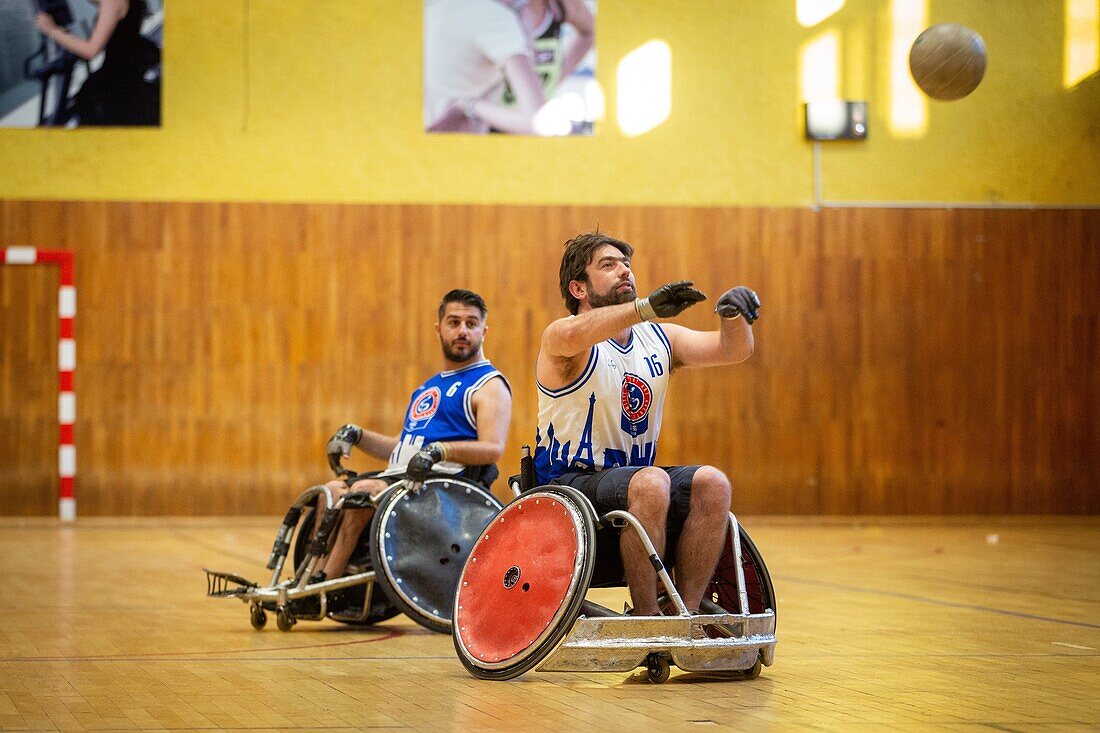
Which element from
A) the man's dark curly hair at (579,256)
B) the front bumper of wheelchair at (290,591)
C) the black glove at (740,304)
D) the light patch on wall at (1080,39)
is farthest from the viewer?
the light patch on wall at (1080,39)

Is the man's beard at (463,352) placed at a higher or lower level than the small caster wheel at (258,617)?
higher

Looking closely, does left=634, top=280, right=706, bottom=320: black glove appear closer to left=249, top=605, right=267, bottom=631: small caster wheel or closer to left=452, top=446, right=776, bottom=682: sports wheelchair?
left=452, top=446, right=776, bottom=682: sports wheelchair

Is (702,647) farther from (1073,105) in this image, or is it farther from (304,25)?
(1073,105)

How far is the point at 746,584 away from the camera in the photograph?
4047 mm

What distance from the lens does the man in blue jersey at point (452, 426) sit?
17.1 ft

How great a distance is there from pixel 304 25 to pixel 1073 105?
706cm

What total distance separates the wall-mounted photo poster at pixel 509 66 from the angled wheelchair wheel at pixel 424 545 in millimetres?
7535

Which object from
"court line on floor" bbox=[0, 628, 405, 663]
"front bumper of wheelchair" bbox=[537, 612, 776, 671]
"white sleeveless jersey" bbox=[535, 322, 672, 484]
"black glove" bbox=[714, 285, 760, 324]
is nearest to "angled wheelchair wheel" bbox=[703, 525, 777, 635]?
"front bumper of wheelchair" bbox=[537, 612, 776, 671]

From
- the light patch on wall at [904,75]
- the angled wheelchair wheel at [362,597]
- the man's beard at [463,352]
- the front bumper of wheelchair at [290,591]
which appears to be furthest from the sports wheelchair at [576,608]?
the light patch on wall at [904,75]

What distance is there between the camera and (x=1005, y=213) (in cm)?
1255

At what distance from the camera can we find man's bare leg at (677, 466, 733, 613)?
385 cm

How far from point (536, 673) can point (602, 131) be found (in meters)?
8.80

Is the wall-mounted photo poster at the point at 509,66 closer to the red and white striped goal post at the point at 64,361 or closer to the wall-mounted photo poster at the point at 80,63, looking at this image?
the wall-mounted photo poster at the point at 80,63

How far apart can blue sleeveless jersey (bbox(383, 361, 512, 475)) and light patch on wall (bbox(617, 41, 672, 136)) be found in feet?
23.5
